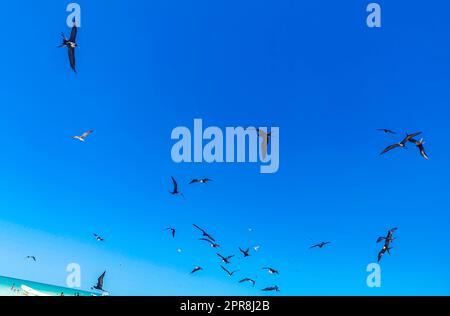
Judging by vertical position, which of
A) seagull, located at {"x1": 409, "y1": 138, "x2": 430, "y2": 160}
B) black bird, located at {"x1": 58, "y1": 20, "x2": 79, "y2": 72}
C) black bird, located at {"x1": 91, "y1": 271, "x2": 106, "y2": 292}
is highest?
black bird, located at {"x1": 58, "y1": 20, "x2": 79, "y2": 72}

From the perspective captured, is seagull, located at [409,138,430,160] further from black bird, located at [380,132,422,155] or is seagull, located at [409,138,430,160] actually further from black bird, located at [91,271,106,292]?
black bird, located at [91,271,106,292]

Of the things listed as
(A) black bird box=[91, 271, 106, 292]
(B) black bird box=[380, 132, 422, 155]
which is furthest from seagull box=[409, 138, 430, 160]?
(A) black bird box=[91, 271, 106, 292]

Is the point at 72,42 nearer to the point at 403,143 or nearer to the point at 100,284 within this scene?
the point at 100,284

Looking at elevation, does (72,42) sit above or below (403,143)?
above

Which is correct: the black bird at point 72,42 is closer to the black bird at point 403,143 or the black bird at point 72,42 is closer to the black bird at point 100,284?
the black bird at point 100,284

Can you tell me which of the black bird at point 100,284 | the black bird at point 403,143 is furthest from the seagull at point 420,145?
the black bird at point 100,284

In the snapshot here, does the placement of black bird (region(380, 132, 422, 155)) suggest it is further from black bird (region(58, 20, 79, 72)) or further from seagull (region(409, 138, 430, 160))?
black bird (region(58, 20, 79, 72))

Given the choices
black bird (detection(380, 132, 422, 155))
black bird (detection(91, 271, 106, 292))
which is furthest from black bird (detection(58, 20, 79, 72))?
black bird (detection(380, 132, 422, 155))

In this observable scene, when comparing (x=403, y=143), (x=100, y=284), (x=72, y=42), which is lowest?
→ (x=100, y=284)

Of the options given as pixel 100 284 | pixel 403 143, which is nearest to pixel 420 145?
pixel 403 143

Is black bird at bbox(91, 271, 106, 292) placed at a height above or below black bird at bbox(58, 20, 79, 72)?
below
